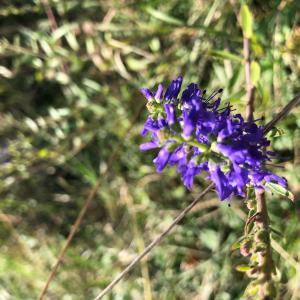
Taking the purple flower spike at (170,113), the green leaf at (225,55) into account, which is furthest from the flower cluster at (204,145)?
the green leaf at (225,55)

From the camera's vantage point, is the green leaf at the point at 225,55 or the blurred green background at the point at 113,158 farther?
the blurred green background at the point at 113,158

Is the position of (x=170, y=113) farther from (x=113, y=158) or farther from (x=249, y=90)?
(x=113, y=158)

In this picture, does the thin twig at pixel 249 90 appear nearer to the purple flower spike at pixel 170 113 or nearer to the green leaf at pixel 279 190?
the green leaf at pixel 279 190

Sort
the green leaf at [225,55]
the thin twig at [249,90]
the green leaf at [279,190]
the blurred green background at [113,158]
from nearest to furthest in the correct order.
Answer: the green leaf at [279,190]
the thin twig at [249,90]
the green leaf at [225,55]
the blurred green background at [113,158]

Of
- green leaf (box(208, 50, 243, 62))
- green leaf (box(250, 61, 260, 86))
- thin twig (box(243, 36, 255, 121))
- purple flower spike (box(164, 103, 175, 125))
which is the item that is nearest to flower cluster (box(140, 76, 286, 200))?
purple flower spike (box(164, 103, 175, 125))

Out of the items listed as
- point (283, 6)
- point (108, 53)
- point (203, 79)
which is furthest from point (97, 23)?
point (283, 6)

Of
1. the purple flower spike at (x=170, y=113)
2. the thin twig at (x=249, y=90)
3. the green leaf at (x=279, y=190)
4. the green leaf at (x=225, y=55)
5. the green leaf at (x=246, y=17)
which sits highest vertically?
the green leaf at (x=225, y=55)

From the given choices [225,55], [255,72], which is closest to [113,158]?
[225,55]

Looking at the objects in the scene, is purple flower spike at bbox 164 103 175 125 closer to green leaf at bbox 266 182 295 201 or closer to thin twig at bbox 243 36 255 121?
green leaf at bbox 266 182 295 201
